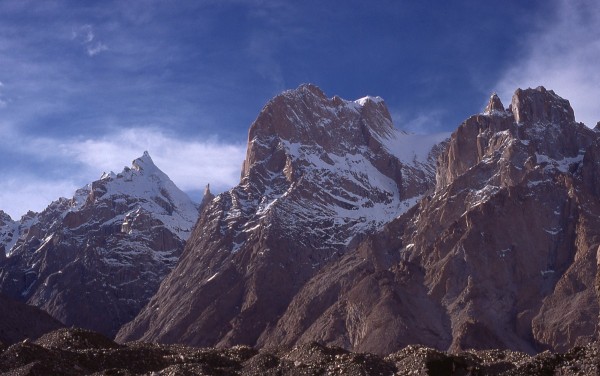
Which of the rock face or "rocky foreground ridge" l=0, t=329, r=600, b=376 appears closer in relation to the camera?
"rocky foreground ridge" l=0, t=329, r=600, b=376

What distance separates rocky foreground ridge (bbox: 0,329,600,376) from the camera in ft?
185

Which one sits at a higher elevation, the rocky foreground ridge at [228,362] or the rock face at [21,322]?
the rock face at [21,322]

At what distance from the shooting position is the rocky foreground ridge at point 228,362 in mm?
56531

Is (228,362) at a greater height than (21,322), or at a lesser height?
lesser

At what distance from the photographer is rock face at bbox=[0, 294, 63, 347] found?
178 metres

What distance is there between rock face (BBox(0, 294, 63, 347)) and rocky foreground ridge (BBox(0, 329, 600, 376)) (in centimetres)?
11099

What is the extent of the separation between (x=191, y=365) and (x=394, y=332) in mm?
140688

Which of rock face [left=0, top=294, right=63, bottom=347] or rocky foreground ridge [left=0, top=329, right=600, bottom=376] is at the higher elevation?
rock face [left=0, top=294, right=63, bottom=347]

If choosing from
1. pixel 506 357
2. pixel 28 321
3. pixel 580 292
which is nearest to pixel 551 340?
pixel 580 292

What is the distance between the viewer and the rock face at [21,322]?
178125mm

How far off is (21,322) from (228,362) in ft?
423

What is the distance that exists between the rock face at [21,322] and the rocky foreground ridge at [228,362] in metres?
111

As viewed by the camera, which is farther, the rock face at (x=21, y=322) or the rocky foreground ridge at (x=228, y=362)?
the rock face at (x=21, y=322)

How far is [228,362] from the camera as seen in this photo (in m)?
66.0
